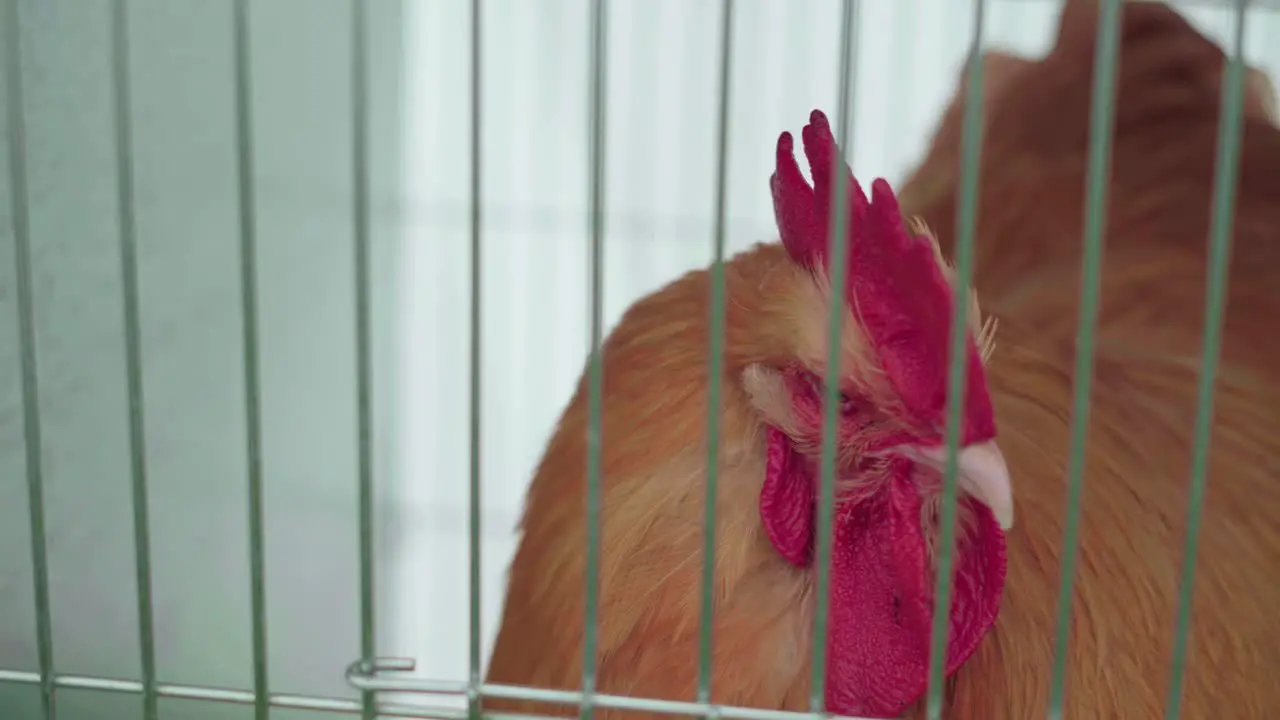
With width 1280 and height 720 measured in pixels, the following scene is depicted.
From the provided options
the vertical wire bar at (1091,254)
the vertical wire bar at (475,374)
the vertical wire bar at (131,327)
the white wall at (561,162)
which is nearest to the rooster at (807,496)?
the vertical wire bar at (1091,254)

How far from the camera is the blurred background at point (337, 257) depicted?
1053 millimetres

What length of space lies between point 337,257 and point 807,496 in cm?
92

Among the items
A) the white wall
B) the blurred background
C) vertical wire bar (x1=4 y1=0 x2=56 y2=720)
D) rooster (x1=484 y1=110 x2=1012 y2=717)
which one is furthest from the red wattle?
the white wall

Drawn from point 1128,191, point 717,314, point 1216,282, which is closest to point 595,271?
point 717,314

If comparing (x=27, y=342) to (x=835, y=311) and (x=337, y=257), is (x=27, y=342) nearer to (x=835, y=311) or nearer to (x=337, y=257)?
(x=835, y=311)

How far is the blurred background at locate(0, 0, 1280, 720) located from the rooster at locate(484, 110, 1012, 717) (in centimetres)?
23

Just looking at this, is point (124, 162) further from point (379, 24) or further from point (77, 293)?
point (379, 24)

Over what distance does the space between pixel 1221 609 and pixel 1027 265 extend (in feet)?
1.56

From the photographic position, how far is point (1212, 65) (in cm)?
152

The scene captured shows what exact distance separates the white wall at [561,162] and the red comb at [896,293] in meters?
0.97

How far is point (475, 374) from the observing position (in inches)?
27.3

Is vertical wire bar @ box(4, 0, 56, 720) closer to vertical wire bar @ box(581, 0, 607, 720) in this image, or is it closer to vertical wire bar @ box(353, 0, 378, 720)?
vertical wire bar @ box(353, 0, 378, 720)

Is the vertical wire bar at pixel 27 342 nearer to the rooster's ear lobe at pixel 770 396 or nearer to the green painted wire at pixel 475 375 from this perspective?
the green painted wire at pixel 475 375

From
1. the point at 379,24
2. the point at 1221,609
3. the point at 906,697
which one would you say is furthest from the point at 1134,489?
the point at 379,24
